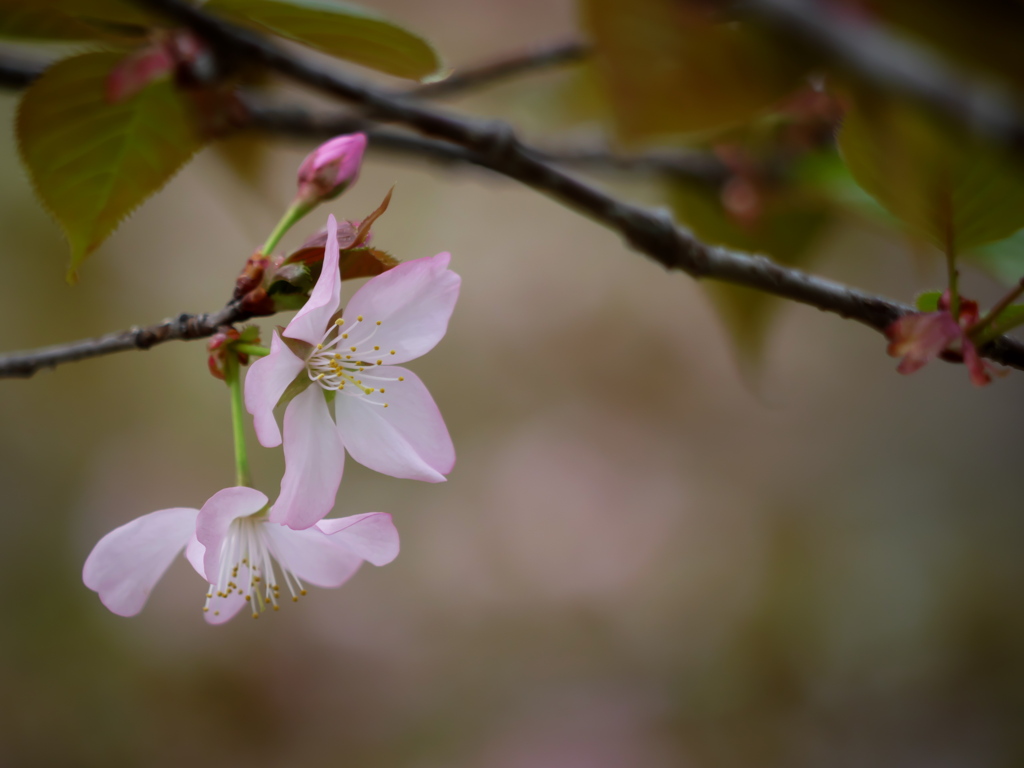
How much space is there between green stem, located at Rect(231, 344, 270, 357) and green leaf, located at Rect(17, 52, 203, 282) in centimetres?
Answer: 8

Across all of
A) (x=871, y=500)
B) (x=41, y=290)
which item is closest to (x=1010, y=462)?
(x=871, y=500)

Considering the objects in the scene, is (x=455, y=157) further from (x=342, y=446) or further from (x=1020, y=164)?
(x=1020, y=164)

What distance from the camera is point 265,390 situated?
0.29 m

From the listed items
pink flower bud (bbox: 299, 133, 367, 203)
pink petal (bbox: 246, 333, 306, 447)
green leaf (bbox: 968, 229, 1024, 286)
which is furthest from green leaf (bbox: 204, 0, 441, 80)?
green leaf (bbox: 968, 229, 1024, 286)

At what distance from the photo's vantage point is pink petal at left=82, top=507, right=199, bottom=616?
32 centimetres

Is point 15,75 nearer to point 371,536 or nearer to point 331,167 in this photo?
point 331,167

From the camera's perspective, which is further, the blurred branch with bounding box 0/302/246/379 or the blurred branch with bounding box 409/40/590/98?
the blurred branch with bounding box 409/40/590/98

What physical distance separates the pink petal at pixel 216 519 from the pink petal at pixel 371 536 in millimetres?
42

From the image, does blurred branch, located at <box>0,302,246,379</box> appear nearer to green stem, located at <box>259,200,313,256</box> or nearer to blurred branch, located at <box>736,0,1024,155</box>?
green stem, located at <box>259,200,313,256</box>

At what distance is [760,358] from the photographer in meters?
0.69

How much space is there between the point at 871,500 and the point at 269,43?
4.54 feet

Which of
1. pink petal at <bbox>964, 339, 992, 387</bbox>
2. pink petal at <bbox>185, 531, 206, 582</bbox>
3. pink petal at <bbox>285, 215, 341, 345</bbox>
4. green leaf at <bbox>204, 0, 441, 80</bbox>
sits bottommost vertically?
pink petal at <bbox>185, 531, 206, 582</bbox>

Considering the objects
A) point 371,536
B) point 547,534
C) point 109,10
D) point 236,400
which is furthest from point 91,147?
point 547,534

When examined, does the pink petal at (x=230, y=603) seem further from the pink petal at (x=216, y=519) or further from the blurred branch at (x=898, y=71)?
the blurred branch at (x=898, y=71)
